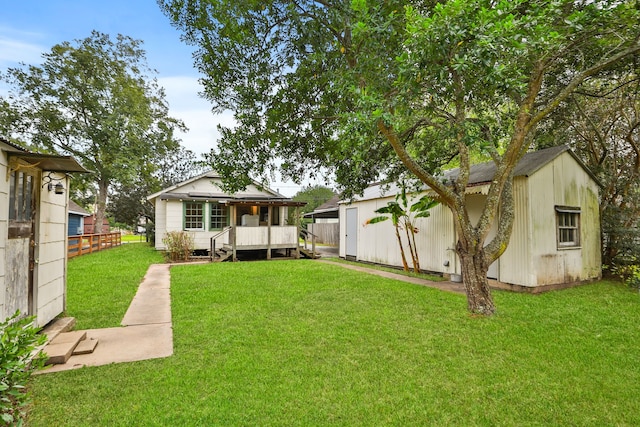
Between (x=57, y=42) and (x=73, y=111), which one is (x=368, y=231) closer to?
(x=73, y=111)

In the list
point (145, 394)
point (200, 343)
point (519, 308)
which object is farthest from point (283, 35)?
point (519, 308)

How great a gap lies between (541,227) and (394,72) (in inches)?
214

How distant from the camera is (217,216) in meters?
16.1

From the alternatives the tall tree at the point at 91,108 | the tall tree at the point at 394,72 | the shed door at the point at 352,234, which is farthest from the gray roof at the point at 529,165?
the tall tree at the point at 91,108

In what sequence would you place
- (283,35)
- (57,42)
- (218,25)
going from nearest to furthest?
(218,25) < (283,35) < (57,42)

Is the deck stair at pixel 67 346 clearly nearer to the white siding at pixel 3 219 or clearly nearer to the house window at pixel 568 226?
the white siding at pixel 3 219

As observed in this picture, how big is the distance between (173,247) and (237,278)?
568cm

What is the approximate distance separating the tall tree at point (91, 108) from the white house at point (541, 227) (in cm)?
1927

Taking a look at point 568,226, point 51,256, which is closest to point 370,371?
point 51,256

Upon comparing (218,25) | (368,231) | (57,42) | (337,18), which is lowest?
(368,231)

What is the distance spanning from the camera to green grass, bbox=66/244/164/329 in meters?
5.40

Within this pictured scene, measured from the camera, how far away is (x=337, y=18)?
4977 mm

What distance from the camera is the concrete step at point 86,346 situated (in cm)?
393

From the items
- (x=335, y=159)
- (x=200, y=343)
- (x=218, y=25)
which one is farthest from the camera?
(x=335, y=159)
